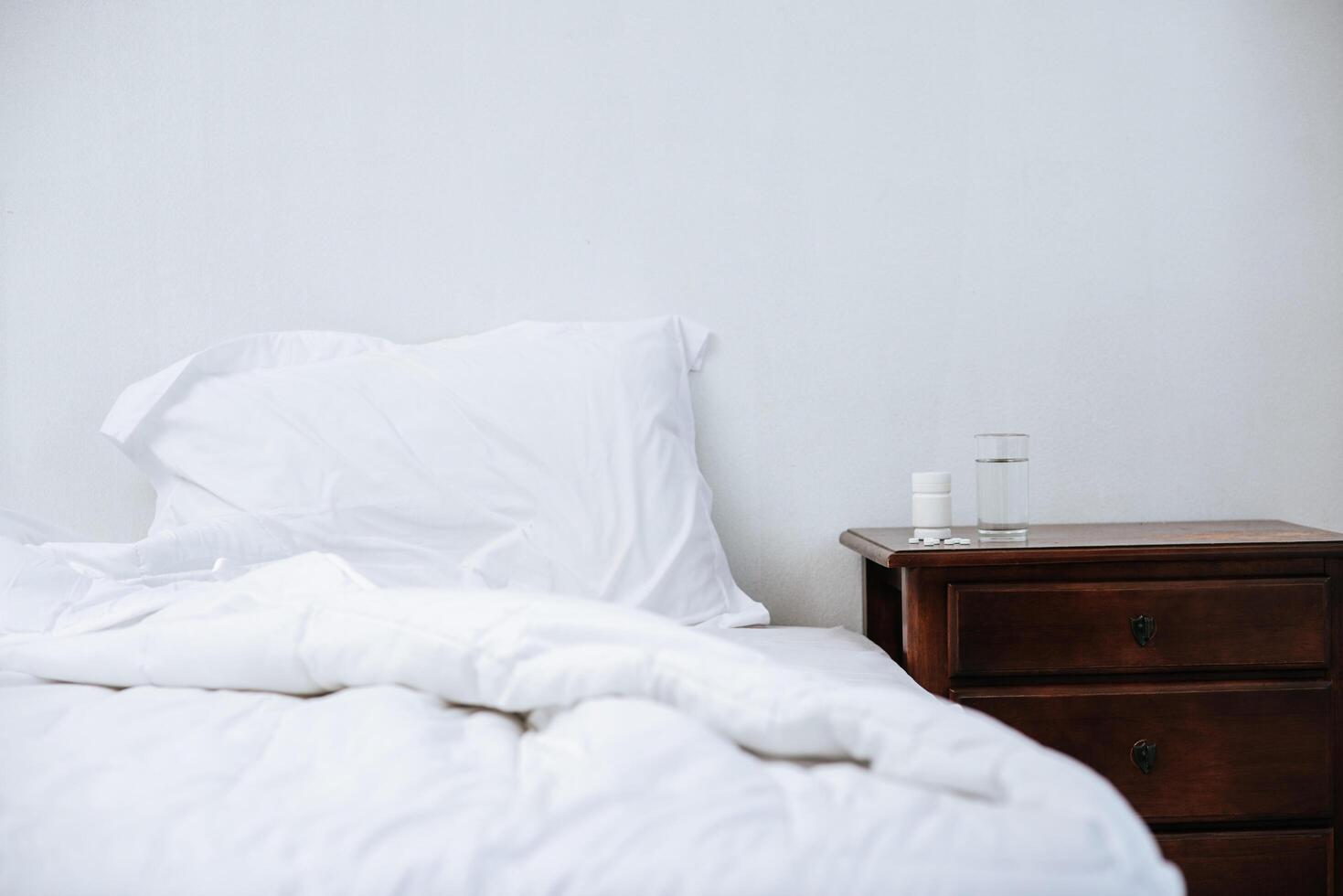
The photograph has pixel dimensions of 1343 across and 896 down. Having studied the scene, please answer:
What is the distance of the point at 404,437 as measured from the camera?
1.55 metres

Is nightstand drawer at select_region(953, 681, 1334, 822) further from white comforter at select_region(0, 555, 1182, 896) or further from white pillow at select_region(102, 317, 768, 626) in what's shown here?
white comforter at select_region(0, 555, 1182, 896)

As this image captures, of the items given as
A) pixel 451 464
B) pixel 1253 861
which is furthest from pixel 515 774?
pixel 1253 861

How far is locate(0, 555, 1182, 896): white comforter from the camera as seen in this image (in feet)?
1.80

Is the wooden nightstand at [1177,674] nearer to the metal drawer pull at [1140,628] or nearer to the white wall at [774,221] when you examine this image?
the metal drawer pull at [1140,628]

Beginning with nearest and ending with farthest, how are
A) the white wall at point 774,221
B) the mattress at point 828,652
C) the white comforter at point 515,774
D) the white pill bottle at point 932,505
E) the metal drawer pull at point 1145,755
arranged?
the white comforter at point 515,774
the mattress at point 828,652
the metal drawer pull at point 1145,755
the white pill bottle at point 932,505
the white wall at point 774,221

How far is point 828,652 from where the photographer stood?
1343 mm

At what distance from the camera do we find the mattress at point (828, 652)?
1189 mm

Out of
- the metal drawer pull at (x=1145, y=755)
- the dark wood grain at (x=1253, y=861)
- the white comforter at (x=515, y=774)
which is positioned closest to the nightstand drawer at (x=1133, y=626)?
the metal drawer pull at (x=1145, y=755)

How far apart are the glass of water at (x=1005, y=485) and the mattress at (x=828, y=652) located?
0.91ft

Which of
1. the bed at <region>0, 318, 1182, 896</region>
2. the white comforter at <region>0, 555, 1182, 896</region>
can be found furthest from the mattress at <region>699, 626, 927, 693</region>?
the white comforter at <region>0, 555, 1182, 896</region>

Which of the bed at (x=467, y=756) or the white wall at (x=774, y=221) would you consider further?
the white wall at (x=774, y=221)

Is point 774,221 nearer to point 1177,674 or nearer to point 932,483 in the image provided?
point 932,483

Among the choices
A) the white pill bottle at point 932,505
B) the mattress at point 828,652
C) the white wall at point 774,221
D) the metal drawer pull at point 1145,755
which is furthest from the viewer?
the white wall at point 774,221

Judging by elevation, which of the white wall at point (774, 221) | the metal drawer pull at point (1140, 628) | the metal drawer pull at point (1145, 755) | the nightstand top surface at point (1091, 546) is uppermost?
the white wall at point (774, 221)
